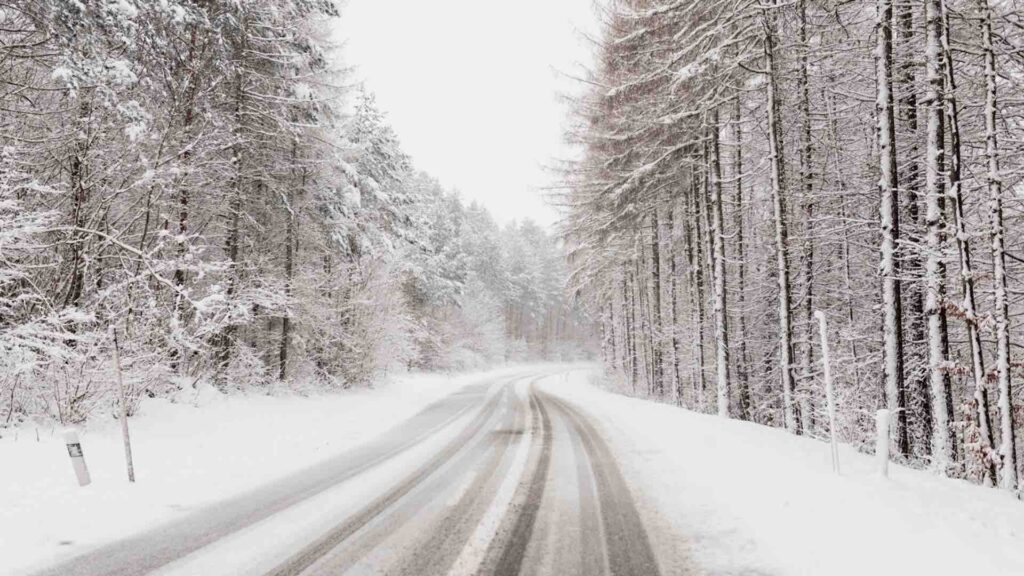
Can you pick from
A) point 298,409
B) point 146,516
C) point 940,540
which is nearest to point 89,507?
point 146,516

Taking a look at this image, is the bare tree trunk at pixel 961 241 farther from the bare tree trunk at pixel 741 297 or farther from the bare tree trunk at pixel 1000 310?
the bare tree trunk at pixel 741 297

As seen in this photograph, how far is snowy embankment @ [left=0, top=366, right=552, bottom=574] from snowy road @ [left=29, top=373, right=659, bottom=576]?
1.71ft

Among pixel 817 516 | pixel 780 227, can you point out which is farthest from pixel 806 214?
pixel 817 516

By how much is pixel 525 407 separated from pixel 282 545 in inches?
489

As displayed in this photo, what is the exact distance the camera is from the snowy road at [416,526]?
3.68 metres

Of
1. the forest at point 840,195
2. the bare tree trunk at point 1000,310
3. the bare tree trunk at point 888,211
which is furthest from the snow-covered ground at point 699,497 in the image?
the bare tree trunk at point 888,211

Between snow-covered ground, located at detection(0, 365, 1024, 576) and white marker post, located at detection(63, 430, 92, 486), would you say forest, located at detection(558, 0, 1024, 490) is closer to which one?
snow-covered ground, located at detection(0, 365, 1024, 576)

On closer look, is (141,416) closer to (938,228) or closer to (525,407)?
(525,407)

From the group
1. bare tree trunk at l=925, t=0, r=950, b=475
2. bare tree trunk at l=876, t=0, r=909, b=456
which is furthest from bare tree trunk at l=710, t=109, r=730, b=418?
bare tree trunk at l=925, t=0, r=950, b=475

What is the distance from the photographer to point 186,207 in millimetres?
11312

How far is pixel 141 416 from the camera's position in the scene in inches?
358

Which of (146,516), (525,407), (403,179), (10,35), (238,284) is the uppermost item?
(403,179)

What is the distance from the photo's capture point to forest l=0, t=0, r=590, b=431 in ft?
24.1

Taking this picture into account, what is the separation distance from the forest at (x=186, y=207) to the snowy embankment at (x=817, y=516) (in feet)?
23.2
